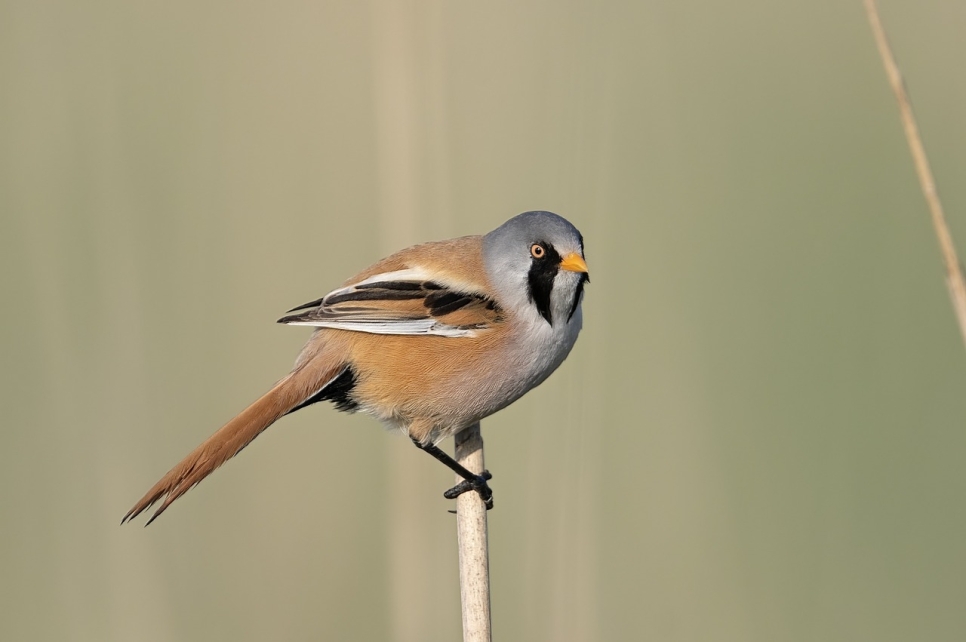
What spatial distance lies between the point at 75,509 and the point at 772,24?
3270 mm

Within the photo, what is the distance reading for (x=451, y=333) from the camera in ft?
8.60

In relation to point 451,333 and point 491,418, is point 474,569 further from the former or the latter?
point 491,418

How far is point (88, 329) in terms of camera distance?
9.54ft

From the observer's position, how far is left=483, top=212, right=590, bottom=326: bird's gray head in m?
2.54

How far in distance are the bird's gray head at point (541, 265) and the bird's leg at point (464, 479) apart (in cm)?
48

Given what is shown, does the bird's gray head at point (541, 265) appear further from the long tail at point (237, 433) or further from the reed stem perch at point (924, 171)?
the reed stem perch at point (924, 171)

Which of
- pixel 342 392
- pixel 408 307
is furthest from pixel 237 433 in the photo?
pixel 408 307

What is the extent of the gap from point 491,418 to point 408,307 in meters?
0.87

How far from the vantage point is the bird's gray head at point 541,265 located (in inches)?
100.0

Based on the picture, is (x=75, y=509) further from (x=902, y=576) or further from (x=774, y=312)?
(x=902, y=576)

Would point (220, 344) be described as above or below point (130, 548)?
above

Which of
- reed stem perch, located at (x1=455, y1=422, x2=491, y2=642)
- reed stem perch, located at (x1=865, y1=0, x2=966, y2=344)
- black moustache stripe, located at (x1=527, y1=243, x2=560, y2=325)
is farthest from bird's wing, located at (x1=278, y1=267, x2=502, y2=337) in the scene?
reed stem perch, located at (x1=865, y1=0, x2=966, y2=344)

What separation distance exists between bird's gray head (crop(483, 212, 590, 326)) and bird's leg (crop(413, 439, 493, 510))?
482 millimetres

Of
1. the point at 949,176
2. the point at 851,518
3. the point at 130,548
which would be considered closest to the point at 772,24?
the point at 949,176
